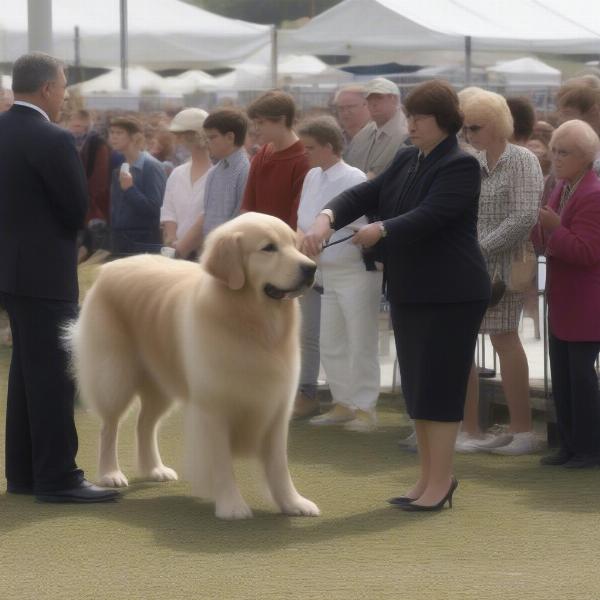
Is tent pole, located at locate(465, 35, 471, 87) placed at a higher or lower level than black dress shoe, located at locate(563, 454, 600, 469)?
higher

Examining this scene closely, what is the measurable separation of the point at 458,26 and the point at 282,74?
A: 341 cm

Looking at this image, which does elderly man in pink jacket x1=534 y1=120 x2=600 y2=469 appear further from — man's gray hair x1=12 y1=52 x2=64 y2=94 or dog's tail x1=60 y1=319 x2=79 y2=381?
man's gray hair x1=12 y1=52 x2=64 y2=94

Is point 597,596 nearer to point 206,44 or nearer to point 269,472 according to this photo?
point 269,472

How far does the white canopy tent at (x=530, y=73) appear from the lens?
18531 millimetres

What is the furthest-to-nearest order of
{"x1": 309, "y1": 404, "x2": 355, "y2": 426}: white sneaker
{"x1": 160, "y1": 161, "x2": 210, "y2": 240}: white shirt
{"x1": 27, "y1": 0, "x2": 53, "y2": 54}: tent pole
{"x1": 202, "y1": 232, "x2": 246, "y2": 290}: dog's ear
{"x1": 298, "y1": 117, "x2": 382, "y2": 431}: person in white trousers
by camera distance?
{"x1": 27, "y1": 0, "x2": 53, "y2": 54}: tent pole < {"x1": 160, "y1": 161, "x2": 210, "y2": 240}: white shirt < {"x1": 309, "y1": 404, "x2": 355, "y2": 426}: white sneaker < {"x1": 298, "y1": 117, "x2": 382, "y2": 431}: person in white trousers < {"x1": 202, "y1": 232, "x2": 246, "y2": 290}: dog's ear

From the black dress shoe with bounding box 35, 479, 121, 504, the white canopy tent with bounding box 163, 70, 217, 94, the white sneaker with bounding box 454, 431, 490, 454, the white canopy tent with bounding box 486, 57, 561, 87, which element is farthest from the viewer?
the white canopy tent with bounding box 486, 57, 561, 87

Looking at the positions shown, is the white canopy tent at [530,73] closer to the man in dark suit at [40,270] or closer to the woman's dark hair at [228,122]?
the woman's dark hair at [228,122]

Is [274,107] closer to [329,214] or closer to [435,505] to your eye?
[329,214]

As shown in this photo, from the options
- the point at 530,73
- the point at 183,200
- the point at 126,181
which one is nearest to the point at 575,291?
the point at 183,200

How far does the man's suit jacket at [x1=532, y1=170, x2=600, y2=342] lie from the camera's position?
23.7 feet

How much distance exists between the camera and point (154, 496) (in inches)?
269

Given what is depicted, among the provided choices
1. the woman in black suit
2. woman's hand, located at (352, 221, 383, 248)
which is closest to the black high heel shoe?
the woman in black suit

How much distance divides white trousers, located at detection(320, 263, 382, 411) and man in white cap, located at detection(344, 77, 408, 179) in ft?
2.93

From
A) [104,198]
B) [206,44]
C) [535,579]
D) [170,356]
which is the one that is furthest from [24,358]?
[206,44]
